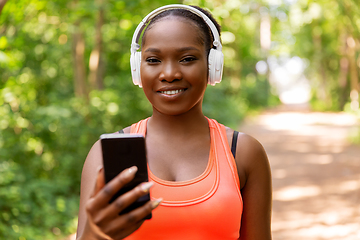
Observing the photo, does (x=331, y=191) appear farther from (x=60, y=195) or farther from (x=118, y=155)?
(x=118, y=155)

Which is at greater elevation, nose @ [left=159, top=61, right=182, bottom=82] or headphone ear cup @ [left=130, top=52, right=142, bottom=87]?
headphone ear cup @ [left=130, top=52, right=142, bottom=87]

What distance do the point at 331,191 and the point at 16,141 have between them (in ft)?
21.4

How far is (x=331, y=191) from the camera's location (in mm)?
7844

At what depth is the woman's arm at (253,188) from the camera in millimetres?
1603

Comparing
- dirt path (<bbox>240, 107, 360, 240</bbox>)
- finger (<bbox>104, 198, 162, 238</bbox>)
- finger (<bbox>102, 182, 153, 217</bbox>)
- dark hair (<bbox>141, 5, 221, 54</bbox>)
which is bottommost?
dirt path (<bbox>240, 107, 360, 240</bbox>)

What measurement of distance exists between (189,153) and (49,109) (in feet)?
19.3

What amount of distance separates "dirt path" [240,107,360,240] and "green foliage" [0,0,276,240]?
2.92 m

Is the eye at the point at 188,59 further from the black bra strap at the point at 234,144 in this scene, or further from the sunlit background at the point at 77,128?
the sunlit background at the point at 77,128

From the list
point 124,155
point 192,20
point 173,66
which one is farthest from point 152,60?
point 124,155

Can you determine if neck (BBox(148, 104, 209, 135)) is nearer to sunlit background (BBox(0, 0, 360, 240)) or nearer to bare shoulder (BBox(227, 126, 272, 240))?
bare shoulder (BBox(227, 126, 272, 240))

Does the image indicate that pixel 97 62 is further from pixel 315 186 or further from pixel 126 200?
pixel 126 200

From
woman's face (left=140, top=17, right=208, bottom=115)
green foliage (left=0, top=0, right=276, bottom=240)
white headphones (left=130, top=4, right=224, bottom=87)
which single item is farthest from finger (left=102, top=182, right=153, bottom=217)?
green foliage (left=0, top=0, right=276, bottom=240)

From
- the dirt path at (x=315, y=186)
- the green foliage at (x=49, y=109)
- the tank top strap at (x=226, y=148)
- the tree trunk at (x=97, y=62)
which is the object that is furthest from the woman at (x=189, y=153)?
the tree trunk at (x=97, y=62)

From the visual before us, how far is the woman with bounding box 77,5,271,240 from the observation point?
4.71 ft
